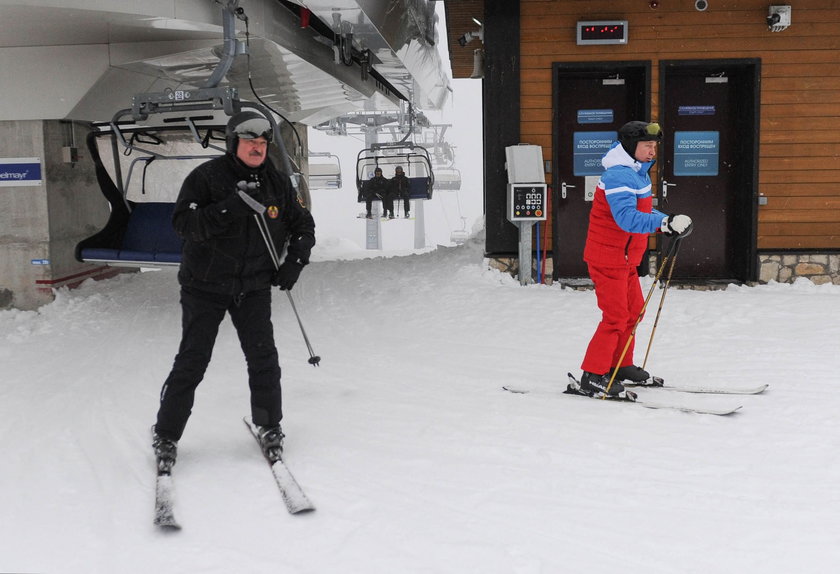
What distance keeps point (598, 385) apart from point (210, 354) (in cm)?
227

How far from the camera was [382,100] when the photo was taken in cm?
1509

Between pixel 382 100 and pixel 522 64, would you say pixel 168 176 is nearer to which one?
pixel 522 64

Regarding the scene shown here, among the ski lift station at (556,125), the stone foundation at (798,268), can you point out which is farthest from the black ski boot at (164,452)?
the stone foundation at (798,268)

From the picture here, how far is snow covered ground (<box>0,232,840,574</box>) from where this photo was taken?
8.43ft

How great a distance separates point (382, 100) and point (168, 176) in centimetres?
665

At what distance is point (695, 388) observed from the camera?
457cm

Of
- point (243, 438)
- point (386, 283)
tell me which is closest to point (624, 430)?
point (243, 438)

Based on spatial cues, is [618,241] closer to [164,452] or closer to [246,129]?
[246,129]

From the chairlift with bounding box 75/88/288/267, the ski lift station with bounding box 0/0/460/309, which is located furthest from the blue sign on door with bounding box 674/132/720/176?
the chairlift with bounding box 75/88/288/267

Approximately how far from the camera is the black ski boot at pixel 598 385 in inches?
174

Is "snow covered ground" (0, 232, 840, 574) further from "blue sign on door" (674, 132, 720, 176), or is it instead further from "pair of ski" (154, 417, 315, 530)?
"blue sign on door" (674, 132, 720, 176)

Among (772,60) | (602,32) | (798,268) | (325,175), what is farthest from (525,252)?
(325,175)

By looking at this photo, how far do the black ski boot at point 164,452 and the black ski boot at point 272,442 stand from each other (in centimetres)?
40

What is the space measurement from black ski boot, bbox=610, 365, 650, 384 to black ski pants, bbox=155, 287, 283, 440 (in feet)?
7.32
